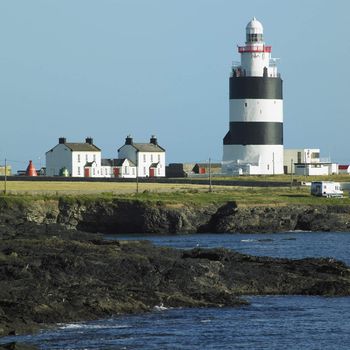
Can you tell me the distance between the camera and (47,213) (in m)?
73.7

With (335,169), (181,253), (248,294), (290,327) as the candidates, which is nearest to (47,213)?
(181,253)

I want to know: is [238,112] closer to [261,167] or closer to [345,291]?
[261,167]

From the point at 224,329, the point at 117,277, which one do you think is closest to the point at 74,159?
the point at 117,277

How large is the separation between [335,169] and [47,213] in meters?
48.9

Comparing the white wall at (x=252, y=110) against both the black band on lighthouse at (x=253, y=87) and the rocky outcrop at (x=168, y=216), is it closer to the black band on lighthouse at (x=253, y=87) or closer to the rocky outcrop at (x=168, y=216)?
the black band on lighthouse at (x=253, y=87)

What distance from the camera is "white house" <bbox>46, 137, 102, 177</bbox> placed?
109938 mm

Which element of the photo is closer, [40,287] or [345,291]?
[40,287]

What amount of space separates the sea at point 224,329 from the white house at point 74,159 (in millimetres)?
67775

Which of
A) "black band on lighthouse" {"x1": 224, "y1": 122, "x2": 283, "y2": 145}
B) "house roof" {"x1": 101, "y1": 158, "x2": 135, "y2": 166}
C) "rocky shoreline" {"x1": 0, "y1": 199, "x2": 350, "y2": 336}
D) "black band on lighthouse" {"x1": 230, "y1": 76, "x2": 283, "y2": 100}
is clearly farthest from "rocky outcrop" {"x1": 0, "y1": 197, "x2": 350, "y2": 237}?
"house roof" {"x1": 101, "y1": 158, "x2": 135, "y2": 166}

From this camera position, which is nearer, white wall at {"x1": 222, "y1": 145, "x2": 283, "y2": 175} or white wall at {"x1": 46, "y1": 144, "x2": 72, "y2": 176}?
white wall at {"x1": 222, "y1": 145, "x2": 283, "y2": 175}

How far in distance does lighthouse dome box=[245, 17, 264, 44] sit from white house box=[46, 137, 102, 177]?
19.4m

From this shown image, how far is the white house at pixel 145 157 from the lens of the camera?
370 ft

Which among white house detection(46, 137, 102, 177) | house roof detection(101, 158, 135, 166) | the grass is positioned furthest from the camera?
house roof detection(101, 158, 135, 166)

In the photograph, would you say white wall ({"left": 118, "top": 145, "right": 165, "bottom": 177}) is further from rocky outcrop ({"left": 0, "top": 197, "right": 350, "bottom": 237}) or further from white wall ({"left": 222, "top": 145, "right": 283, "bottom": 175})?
rocky outcrop ({"left": 0, "top": 197, "right": 350, "bottom": 237})
